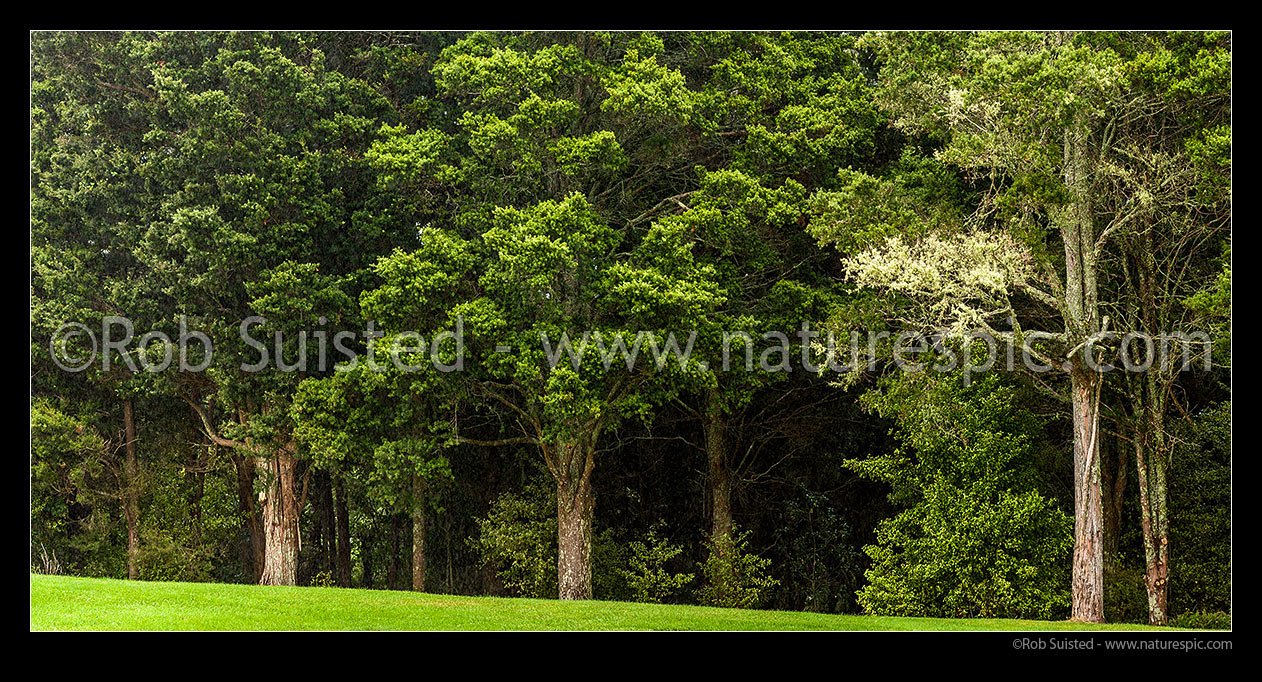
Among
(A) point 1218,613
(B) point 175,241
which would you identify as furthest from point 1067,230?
(B) point 175,241

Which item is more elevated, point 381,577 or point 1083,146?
point 1083,146

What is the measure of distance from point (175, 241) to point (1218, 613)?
63.6ft

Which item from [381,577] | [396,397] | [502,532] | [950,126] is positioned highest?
[950,126]

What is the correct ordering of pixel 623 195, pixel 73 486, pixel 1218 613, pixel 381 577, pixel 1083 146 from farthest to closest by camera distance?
pixel 381 577, pixel 73 486, pixel 623 195, pixel 1218 613, pixel 1083 146

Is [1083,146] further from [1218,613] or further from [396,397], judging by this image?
[396,397]

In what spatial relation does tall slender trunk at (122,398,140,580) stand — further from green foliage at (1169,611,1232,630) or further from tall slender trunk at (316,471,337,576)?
green foliage at (1169,611,1232,630)

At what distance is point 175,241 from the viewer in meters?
22.7

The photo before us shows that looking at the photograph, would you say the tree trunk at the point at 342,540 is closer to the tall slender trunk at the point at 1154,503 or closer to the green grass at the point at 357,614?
the green grass at the point at 357,614

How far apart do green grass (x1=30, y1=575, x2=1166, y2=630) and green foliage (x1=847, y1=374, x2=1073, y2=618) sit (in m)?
2.75

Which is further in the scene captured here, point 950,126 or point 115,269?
point 115,269

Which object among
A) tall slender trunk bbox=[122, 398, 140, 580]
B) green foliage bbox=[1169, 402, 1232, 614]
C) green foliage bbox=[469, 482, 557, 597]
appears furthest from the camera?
tall slender trunk bbox=[122, 398, 140, 580]

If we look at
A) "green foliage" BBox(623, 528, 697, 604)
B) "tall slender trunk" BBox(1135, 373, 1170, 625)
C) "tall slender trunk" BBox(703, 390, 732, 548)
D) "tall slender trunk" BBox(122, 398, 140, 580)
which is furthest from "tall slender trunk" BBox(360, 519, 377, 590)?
"tall slender trunk" BBox(1135, 373, 1170, 625)

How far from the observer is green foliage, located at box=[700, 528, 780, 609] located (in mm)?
24766

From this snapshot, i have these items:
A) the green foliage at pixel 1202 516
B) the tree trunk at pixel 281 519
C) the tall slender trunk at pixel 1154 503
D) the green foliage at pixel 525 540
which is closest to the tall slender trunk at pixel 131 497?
the tree trunk at pixel 281 519
